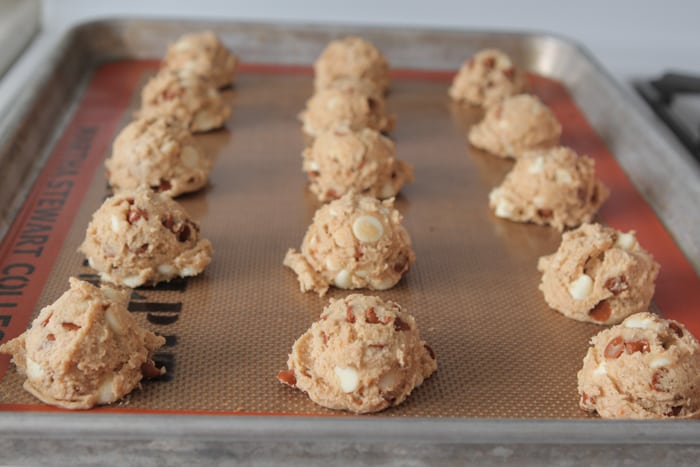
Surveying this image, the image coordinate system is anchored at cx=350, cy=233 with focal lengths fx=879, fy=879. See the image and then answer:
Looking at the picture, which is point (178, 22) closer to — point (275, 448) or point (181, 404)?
point (181, 404)

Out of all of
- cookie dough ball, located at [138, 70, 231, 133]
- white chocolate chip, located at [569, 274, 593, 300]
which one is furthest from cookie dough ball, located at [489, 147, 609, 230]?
cookie dough ball, located at [138, 70, 231, 133]

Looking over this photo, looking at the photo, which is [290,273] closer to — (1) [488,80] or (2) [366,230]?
(2) [366,230]

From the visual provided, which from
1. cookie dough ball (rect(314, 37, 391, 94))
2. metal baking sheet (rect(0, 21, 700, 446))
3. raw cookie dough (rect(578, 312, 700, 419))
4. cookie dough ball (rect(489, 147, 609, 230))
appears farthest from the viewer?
cookie dough ball (rect(314, 37, 391, 94))

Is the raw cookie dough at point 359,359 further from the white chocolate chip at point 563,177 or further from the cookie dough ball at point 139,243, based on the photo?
the white chocolate chip at point 563,177

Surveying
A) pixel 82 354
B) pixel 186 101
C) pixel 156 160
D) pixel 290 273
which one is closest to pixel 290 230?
pixel 290 273

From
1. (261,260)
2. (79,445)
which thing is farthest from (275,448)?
(261,260)

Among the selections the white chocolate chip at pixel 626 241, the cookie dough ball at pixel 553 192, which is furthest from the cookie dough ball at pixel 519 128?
the white chocolate chip at pixel 626 241

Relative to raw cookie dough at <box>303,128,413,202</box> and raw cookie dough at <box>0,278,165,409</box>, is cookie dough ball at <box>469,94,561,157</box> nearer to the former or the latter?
raw cookie dough at <box>303,128,413,202</box>
